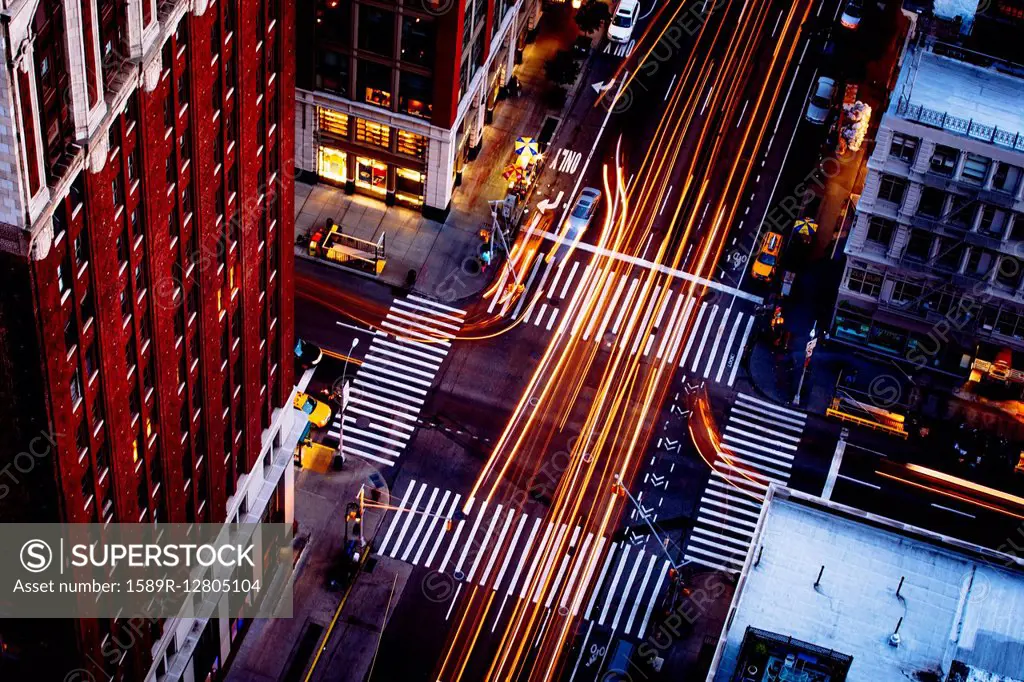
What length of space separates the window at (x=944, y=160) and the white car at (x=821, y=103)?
35.5m

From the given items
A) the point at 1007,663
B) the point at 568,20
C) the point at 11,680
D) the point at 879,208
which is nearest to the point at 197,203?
the point at 11,680

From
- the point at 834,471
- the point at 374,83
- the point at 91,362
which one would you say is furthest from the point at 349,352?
the point at 91,362

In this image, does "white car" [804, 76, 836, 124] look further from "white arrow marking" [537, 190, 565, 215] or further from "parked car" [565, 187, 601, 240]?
"white arrow marking" [537, 190, 565, 215]

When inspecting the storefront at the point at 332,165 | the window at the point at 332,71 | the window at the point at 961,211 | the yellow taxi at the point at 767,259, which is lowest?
the storefront at the point at 332,165

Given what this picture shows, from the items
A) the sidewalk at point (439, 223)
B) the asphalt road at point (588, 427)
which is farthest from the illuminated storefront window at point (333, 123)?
the asphalt road at point (588, 427)

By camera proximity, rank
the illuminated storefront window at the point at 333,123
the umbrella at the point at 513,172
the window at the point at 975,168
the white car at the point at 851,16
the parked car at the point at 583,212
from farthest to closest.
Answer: the white car at the point at 851,16, the parked car at the point at 583,212, the umbrella at the point at 513,172, the illuminated storefront window at the point at 333,123, the window at the point at 975,168

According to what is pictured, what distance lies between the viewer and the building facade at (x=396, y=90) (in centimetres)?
12938

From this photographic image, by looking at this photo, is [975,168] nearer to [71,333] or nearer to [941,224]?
[941,224]

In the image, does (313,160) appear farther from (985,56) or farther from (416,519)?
(985,56)

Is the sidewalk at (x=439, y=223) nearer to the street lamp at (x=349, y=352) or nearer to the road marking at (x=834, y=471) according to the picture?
the street lamp at (x=349, y=352)

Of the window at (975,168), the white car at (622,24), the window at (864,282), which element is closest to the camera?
the window at (975,168)

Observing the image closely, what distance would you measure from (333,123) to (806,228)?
140ft

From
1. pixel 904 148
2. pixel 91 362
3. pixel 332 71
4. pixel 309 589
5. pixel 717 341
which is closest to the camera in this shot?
pixel 91 362

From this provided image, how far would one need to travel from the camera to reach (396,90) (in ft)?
442
